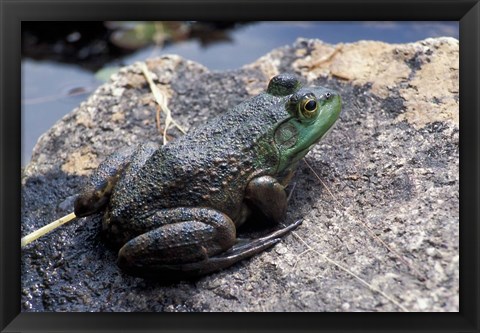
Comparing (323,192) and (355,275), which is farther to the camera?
(323,192)

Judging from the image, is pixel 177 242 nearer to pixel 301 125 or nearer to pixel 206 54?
pixel 301 125

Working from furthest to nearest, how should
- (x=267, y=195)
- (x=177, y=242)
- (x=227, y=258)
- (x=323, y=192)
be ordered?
(x=323, y=192) < (x=267, y=195) < (x=227, y=258) < (x=177, y=242)

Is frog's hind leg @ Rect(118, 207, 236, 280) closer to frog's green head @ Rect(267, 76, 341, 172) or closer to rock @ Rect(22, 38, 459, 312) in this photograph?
rock @ Rect(22, 38, 459, 312)

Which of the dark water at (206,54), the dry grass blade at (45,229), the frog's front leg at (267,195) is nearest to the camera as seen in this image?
the frog's front leg at (267,195)

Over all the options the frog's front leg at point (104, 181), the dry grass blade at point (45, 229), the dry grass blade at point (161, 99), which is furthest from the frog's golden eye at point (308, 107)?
the dry grass blade at point (45, 229)

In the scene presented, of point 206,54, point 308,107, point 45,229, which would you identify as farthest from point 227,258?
point 206,54

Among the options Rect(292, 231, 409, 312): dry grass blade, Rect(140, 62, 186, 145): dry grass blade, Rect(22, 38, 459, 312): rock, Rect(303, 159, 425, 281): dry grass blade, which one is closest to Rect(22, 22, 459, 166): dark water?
Rect(22, 38, 459, 312): rock
